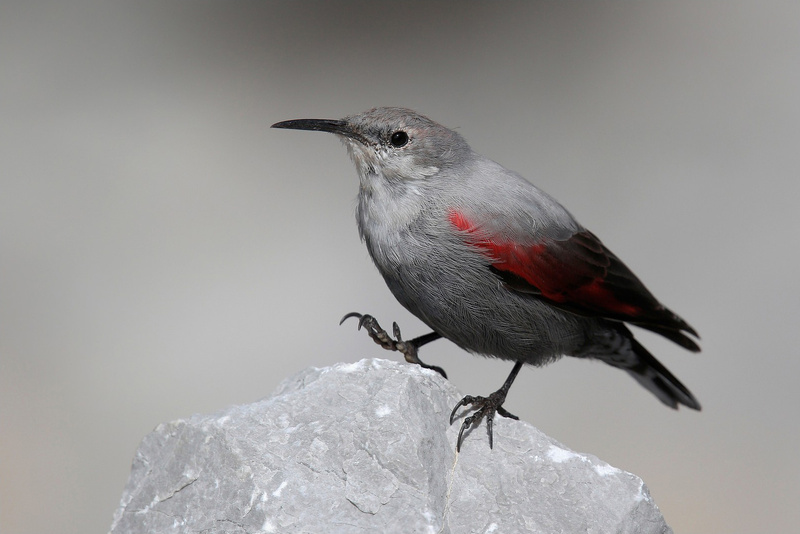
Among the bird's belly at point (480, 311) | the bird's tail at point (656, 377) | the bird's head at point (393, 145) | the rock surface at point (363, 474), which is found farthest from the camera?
the bird's tail at point (656, 377)

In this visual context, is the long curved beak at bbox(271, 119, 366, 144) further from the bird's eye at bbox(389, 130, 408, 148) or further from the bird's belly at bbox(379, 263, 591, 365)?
the bird's belly at bbox(379, 263, 591, 365)

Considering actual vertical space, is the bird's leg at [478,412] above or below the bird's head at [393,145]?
below

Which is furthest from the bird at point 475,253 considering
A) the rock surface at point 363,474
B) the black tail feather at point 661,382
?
the black tail feather at point 661,382

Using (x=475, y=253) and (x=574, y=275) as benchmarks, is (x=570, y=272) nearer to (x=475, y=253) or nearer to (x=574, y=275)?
(x=574, y=275)

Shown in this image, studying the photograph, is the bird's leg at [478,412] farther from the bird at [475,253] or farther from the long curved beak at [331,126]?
the long curved beak at [331,126]

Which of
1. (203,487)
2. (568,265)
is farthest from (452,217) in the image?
(203,487)

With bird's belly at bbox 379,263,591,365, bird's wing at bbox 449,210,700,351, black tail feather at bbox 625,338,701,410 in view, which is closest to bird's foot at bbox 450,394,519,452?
bird's belly at bbox 379,263,591,365

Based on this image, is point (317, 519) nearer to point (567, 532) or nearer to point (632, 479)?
point (567, 532)

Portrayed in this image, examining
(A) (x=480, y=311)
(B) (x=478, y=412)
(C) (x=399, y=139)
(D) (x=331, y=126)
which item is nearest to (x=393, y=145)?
(C) (x=399, y=139)
